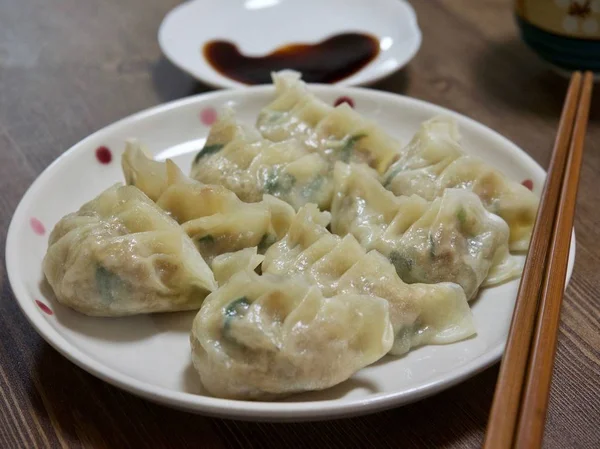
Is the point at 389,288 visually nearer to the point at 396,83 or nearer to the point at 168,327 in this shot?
the point at 168,327

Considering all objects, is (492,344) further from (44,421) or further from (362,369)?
(44,421)

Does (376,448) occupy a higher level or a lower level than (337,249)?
lower

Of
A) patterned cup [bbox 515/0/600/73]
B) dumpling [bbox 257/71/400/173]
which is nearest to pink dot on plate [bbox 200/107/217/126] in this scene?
dumpling [bbox 257/71/400/173]

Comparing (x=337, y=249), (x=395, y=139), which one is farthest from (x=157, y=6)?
(x=337, y=249)

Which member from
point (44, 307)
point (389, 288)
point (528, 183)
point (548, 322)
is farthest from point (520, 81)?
point (44, 307)

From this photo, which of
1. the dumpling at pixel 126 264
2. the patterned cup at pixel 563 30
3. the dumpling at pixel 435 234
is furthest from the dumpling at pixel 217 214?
the patterned cup at pixel 563 30

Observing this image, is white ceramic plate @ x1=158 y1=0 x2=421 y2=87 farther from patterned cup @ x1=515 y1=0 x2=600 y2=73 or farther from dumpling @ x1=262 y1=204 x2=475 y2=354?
dumpling @ x1=262 y1=204 x2=475 y2=354
